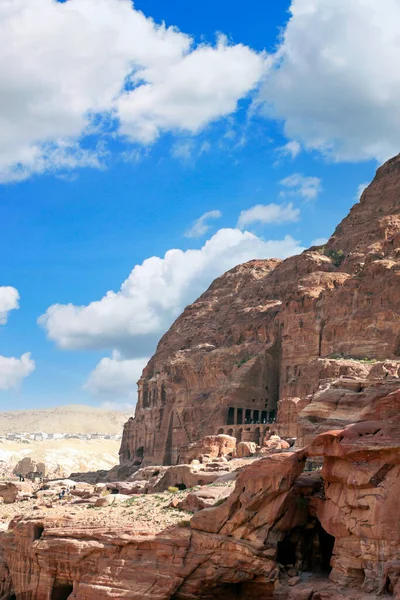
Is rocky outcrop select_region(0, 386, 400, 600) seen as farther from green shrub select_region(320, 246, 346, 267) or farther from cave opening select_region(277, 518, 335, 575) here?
green shrub select_region(320, 246, 346, 267)

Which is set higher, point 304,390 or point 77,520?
point 304,390

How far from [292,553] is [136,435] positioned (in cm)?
7346

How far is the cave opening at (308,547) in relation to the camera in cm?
4023

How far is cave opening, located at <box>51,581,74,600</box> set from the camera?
42719mm

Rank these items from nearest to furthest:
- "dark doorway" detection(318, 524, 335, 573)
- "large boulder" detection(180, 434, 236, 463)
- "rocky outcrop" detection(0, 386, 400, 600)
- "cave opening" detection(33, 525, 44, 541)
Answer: "rocky outcrop" detection(0, 386, 400, 600) → "dark doorway" detection(318, 524, 335, 573) → "cave opening" detection(33, 525, 44, 541) → "large boulder" detection(180, 434, 236, 463)

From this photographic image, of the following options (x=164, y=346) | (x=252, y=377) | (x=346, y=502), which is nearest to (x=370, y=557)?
(x=346, y=502)

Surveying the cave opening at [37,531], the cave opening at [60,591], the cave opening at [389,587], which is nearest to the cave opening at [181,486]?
the cave opening at [37,531]

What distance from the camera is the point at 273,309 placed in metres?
99.9

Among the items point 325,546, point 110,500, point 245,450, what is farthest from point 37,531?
point 245,450

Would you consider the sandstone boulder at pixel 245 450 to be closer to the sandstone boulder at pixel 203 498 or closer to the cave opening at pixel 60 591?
the sandstone boulder at pixel 203 498

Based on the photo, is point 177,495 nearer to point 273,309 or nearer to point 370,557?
point 370,557

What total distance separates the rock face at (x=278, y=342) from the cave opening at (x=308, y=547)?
22.4 metres

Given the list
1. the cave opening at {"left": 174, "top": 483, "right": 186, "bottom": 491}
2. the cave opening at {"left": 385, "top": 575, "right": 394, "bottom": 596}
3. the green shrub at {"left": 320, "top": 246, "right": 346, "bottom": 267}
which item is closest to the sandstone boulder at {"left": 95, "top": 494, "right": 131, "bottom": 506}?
the cave opening at {"left": 174, "top": 483, "right": 186, "bottom": 491}

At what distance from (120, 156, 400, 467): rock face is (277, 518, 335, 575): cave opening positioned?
22428 millimetres
